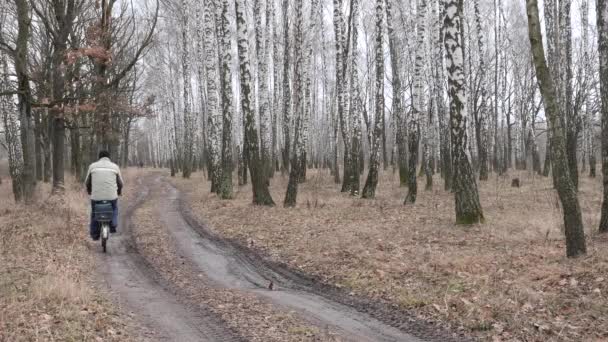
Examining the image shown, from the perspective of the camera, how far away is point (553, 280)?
710cm

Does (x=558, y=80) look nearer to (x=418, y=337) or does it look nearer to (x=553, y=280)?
(x=553, y=280)

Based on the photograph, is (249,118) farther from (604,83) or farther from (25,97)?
(604,83)

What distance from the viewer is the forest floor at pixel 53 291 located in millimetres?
5367

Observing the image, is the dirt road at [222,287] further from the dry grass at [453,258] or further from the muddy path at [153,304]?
the dry grass at [453,258]

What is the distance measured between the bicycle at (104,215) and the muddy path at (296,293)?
1525 mm

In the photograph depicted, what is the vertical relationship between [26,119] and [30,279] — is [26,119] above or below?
above

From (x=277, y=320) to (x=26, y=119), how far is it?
39.5 feet

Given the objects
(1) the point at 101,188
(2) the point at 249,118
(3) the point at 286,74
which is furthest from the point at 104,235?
(3) the point at 286,74

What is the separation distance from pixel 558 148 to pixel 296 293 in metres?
4.75

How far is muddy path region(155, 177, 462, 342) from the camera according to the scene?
237 inches

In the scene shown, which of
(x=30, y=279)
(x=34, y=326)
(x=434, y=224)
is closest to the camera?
(x=34, y=326)

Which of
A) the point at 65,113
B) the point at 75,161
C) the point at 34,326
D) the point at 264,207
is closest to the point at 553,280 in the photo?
the point at 34,326

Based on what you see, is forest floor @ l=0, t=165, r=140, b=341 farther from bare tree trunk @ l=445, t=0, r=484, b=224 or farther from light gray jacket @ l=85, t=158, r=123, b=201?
bare tree trunk @ l=445, t=0, r=484, b=224

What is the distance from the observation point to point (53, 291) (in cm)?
643
